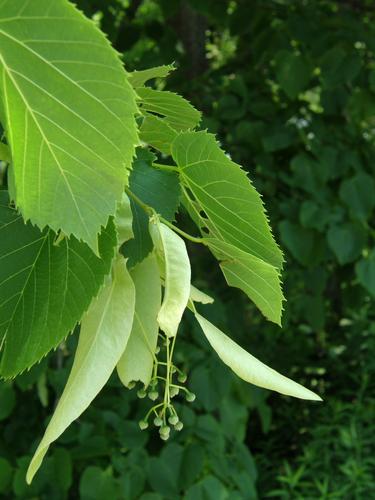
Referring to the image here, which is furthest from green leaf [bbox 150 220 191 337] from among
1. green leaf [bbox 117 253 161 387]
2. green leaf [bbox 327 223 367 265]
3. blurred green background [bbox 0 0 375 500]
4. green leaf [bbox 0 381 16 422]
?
green leaf [bbox 327 223 367 265]

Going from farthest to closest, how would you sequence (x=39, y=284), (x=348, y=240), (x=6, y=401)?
(x=348, y=240), (x=6, y=401), (x=39, y=284)

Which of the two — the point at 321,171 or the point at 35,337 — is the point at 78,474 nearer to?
the point at 321,171

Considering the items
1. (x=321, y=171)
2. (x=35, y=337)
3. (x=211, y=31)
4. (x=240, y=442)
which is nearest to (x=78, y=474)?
(x=240, y=442)

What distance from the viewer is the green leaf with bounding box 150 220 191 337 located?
320 millimetres

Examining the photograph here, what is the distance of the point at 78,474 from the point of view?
1914mm

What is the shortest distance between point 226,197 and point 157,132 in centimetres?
8

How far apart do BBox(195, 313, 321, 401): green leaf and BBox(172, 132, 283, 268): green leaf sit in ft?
0.25

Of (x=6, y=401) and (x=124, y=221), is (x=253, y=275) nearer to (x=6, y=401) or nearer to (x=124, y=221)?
(x=124, y=221)

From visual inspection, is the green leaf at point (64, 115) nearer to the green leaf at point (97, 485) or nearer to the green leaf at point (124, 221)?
the green leaf at point (124, 221)

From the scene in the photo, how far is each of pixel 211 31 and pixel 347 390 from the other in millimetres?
1277

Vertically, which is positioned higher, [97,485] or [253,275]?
[253,275]

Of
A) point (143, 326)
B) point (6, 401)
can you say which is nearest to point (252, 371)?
point (143, 326)

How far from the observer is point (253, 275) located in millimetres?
405

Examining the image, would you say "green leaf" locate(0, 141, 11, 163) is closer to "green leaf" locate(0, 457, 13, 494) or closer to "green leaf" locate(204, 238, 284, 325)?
"green leaf" locate(204, 238, 284, 325)
